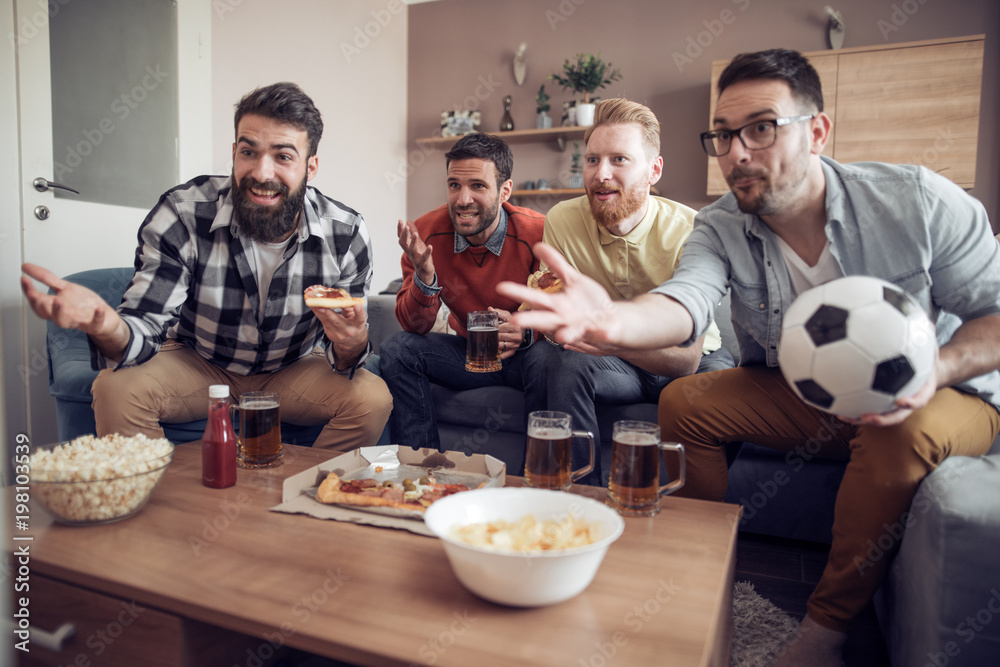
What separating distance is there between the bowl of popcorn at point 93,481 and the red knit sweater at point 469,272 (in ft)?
4.00

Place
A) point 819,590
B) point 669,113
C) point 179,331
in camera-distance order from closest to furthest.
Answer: point 819,590 < point 179,331 < point 669,113

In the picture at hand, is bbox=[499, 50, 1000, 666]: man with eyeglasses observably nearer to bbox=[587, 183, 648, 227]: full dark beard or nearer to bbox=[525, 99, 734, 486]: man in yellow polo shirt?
bbox=[525, 99, 734, 486]: man in yellow polo shirt

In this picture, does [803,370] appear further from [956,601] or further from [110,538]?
[110,538]

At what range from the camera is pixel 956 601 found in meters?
1.03

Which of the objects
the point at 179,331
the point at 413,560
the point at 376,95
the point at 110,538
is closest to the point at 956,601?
the point at 413,560

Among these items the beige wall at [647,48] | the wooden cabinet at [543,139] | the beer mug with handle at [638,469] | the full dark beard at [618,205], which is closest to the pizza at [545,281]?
the full dark beard at [618,205]

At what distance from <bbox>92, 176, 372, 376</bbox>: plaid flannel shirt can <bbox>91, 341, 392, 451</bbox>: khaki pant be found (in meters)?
0.04

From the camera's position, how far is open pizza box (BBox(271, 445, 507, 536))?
1.07 metres

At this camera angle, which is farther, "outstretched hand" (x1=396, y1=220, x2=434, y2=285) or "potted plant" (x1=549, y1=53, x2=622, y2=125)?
"potted plant" (x1=549, y1=53, x2=622, y2=125)

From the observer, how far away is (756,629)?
140 centimetres

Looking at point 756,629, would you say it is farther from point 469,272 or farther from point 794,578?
point 469,272

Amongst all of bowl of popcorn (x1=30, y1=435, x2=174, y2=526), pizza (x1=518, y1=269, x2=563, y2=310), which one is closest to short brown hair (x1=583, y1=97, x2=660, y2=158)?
pizza (x1=518, y1=269, x2=563, y2=310)

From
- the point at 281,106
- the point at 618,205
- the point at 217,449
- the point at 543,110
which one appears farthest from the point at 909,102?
the point at 217,449

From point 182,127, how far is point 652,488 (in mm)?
2878
